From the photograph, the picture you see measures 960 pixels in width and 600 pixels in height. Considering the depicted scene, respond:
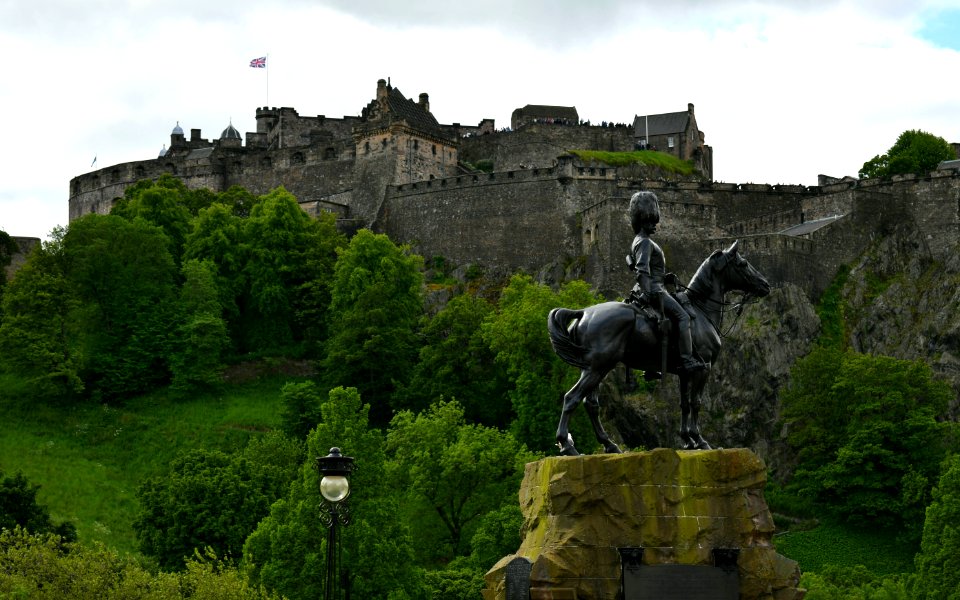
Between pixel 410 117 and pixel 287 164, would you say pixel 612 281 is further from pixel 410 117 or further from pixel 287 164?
pixel 287 164

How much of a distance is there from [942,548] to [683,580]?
1156 inches

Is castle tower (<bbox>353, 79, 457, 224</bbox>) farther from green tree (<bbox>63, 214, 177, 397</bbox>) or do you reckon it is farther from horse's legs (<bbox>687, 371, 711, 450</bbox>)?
horse's legs (<bbox>687, 371, 711, 450</bbox>)

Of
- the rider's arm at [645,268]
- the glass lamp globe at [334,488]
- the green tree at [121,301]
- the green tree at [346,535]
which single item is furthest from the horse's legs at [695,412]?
the green tree at [121,301]

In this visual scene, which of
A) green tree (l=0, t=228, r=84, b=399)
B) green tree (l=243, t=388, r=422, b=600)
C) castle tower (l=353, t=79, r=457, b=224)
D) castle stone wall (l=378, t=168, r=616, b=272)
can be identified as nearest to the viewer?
green tree (l=243, t=388, r=422, b=600)

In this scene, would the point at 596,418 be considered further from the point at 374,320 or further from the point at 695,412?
the point at 374,320

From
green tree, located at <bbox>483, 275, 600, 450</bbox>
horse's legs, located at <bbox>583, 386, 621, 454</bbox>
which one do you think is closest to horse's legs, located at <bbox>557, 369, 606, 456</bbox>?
horse's legs, located at <bbox>583, 386, 621, 454</bbox>

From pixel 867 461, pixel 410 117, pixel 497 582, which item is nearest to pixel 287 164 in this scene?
pixel 410 117

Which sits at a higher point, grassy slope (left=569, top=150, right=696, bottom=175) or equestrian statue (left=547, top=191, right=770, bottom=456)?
grassy slope (left=569, top=150, right=696, bottom=175)

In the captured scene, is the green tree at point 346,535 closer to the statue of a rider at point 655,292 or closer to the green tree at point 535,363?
the statue of a rider at point 655,292

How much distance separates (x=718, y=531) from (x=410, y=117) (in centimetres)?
7194

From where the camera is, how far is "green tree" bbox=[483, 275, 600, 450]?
58.6m

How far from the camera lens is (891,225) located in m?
75.6

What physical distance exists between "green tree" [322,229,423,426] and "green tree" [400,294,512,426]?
125cm

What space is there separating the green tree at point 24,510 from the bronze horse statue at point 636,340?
27577 millimetres
